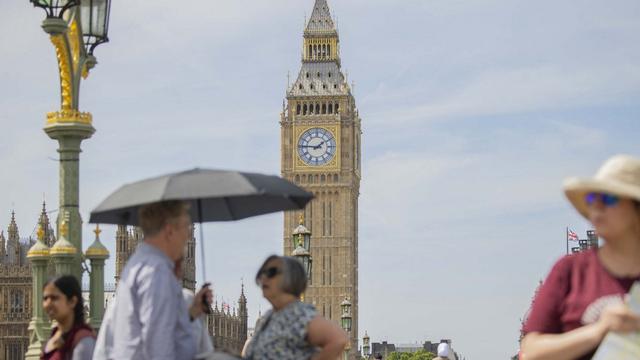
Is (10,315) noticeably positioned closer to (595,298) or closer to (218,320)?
(218,320)

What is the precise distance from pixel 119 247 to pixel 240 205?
56217 millimetres

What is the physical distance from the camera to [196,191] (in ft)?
20.7

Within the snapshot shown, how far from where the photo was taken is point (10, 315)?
60.5m

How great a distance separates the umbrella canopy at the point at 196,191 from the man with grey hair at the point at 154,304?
0.14 m

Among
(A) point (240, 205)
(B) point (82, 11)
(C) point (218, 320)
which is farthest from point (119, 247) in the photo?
(A) point (240, 205)

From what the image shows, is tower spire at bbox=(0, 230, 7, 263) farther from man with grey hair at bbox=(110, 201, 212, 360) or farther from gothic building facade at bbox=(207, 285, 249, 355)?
man with grey hair at bbox=(110, 201, 212, 360)

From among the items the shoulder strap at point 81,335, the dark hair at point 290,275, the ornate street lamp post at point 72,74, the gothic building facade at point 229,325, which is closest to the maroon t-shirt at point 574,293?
the dark hair at point 290,275

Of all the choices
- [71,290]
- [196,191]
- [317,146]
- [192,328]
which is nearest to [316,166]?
[317,146]

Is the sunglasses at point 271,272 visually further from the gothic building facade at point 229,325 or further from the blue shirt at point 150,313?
the gothic building facade at point 229,325

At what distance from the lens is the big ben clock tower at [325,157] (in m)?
99.8

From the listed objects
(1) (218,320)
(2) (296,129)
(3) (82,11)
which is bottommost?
(1) (218,320)

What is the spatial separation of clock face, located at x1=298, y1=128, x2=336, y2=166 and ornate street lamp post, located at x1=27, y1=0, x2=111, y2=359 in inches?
3426

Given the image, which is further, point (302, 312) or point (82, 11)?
point (82, 11)

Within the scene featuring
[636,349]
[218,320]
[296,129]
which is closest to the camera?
[636,349]
